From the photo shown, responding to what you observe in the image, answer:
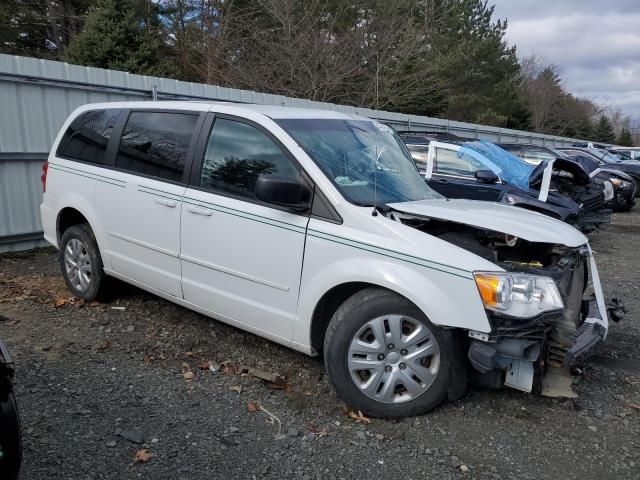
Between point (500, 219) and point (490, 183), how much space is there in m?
5.51

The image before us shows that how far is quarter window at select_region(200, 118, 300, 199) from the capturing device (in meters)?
3.82

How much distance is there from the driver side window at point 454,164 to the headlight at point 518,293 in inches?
249

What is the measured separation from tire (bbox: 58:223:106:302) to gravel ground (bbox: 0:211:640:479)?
470 millimetres

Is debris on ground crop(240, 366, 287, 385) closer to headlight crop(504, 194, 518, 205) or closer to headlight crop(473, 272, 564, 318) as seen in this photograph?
headlight crop(473, 272, 564, 318)

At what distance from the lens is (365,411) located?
338 centimetres

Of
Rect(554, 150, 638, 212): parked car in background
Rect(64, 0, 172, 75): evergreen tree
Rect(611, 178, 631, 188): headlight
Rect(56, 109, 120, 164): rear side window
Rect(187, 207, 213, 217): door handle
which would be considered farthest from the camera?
Rect(64, 0, 172, 75): evergreen tree

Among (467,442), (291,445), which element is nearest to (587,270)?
(467,442)

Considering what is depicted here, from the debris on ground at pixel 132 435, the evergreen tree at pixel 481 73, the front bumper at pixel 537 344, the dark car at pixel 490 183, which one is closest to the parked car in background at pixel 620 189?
the dark car at pixel 490 183

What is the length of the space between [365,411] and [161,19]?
70.3 feet

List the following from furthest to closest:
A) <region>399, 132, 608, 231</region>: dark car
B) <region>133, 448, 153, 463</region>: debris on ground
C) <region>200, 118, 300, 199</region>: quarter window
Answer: <region>399, 132, 608, 231</region>: dark car < <region>200, 118, 300, 199</region>: quarter window < <region>133, 448, 153, 463</region>: debris on ground

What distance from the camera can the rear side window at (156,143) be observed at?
14.2 feet

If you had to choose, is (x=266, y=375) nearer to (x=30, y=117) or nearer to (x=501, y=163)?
(x=30, y=117)

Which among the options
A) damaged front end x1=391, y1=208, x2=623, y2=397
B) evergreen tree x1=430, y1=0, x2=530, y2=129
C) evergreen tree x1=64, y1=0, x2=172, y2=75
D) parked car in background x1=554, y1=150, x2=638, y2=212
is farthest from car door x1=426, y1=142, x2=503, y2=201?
evergreen tree x1=430, y1=0, x2=530, y2=129

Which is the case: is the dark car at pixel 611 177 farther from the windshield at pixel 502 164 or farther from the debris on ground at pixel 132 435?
the debris on ground at pixel 132 435
